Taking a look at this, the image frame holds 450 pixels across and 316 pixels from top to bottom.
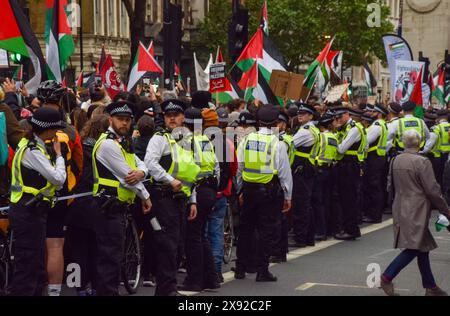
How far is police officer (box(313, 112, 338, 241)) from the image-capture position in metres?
15.1

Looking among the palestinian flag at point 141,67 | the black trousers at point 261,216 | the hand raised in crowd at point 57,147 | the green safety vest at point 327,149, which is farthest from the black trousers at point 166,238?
the palestinian flag at point 141,67

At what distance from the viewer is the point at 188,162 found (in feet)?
34.4

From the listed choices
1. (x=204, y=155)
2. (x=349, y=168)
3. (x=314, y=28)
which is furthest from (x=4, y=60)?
(x=314, y=28)

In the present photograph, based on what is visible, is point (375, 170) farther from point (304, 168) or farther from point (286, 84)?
point (304, 168)

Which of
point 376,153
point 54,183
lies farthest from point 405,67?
point 54,183

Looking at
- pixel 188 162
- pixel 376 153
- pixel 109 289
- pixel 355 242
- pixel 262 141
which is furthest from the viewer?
pixel 376 153

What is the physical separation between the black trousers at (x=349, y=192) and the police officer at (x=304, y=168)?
1.18 m

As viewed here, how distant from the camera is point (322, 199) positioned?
610 inches

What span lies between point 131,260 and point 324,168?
4.90 meters

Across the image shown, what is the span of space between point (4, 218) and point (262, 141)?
307 centimetres

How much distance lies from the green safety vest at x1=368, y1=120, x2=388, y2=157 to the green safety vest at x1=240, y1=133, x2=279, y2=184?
634cm

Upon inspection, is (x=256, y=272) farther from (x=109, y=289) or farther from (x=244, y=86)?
(x=244, y=86)

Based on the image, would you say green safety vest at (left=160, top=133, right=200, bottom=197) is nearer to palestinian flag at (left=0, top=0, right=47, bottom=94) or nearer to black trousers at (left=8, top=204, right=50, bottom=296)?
black trousers at (left=8, top=204, right=50, bottom=296)

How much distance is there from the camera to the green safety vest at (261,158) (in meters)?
11.9
